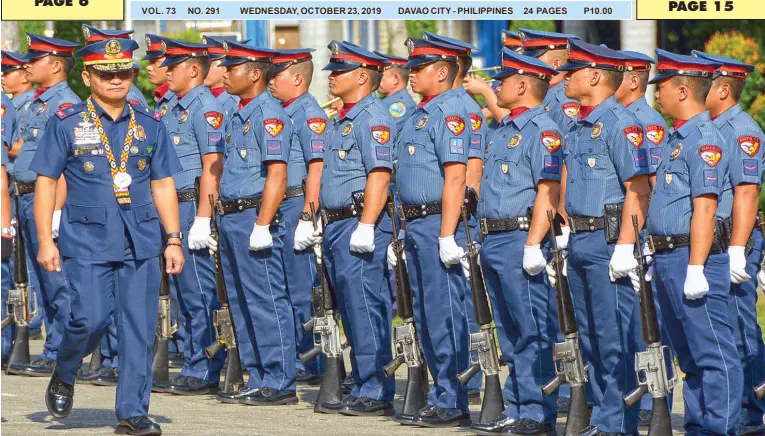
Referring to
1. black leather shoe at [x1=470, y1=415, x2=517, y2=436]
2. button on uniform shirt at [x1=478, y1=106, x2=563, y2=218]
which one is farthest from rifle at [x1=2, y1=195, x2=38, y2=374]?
button on uniform shirt at [x1=478, y1=106, x2=563, y2=218]

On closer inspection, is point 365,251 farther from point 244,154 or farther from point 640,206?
point 640,206

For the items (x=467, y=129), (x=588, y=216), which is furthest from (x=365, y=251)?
(x=588, y=216)

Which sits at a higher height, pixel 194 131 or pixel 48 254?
pixel 194 131

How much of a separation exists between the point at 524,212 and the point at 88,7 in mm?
3965

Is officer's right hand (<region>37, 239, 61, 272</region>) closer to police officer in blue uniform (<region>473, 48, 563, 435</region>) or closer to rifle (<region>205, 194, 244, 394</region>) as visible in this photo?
rifle (<region>205, 194, 244, 394</region>)

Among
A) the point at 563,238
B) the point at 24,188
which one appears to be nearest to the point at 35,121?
the point at 24,188

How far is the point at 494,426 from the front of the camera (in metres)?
8.94

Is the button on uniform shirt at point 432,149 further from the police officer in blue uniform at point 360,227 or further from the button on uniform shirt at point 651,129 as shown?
the button on uniform shirt at point 651,129

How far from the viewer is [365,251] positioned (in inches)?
377

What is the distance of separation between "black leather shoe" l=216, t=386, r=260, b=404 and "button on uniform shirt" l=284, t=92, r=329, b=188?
51.9 inches

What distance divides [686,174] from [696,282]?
1.73 feet

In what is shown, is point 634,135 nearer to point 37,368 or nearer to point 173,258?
point 173,258

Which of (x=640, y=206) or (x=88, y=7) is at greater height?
(x=88, y=7)

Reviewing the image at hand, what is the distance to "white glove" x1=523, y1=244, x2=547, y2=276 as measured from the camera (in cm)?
868
